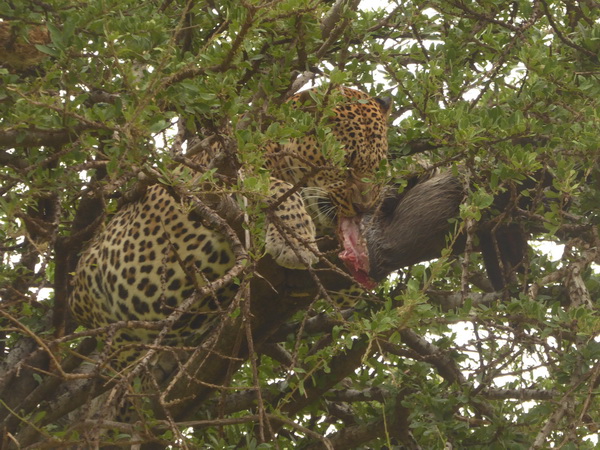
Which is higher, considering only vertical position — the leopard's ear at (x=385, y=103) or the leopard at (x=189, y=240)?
the leopard's ear at (x=385, y=103)

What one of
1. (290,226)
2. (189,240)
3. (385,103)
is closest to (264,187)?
(290,226)

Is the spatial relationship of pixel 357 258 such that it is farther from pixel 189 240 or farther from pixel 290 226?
pixel 189 240

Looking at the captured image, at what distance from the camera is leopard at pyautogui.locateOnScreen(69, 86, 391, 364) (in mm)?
4379

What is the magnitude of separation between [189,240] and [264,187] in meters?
1.47

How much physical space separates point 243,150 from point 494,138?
1.36m

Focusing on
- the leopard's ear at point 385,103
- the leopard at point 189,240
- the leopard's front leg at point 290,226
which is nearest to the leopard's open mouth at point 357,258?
the leopard at point 189,240

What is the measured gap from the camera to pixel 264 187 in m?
3.07

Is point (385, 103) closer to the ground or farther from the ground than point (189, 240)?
farther from the ground

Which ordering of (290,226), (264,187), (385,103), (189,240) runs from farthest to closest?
(385,103), (189,240), (290,226), (264,187)

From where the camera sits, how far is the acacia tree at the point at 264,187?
329cm

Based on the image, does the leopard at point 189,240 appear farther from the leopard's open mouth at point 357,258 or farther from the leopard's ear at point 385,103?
the leopard's ear at point 385,103

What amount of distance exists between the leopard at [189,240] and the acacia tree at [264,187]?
16 cm

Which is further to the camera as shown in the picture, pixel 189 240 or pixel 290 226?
pixel 189 240

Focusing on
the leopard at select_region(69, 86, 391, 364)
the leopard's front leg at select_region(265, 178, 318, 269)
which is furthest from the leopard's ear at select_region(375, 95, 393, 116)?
the leopard's front leg at select_region(265, 178, 318, 269)
